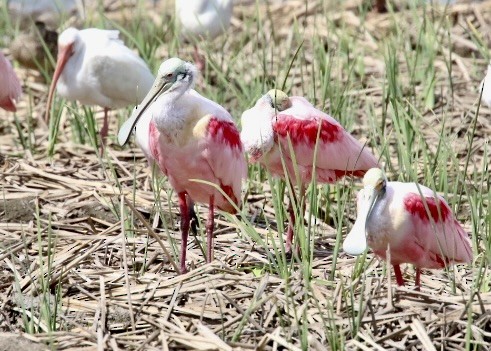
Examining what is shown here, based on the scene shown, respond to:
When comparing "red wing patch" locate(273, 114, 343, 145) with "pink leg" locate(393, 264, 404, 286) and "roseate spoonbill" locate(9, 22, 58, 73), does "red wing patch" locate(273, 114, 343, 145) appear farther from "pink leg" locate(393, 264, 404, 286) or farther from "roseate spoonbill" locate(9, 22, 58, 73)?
"roseate spoonbill" locate(9, 22, 58, 73)

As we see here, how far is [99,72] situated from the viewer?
8039 mm

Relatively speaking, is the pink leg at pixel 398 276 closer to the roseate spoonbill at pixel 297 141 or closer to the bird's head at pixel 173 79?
the roseate spoonbill at pixel 297 141

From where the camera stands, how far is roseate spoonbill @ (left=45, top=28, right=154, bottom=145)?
26.0 ft

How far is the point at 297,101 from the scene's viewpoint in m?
5.94

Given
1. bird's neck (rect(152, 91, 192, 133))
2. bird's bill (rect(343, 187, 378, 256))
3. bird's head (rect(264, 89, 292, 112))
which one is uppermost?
bird's neck (rect(152, 91, 192, 133))

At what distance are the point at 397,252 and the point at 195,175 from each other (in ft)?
3.35

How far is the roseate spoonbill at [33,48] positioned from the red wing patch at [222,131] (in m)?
3.64

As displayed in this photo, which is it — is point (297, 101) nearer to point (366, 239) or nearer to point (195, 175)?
point (195, 175)

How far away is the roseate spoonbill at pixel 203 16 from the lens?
9.86m

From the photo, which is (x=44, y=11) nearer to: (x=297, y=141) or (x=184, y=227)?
(x=297, y=141)

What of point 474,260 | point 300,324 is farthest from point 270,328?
point 474,260

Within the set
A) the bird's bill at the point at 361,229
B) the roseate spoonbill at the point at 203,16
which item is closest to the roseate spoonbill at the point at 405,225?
the bird's bill at the point at 361,229

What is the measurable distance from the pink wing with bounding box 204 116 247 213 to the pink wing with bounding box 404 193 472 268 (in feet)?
2.96

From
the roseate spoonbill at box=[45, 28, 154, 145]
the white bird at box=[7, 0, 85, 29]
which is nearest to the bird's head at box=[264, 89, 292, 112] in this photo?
the roseate spoonbill at box=[45, 28, 154, 145]
